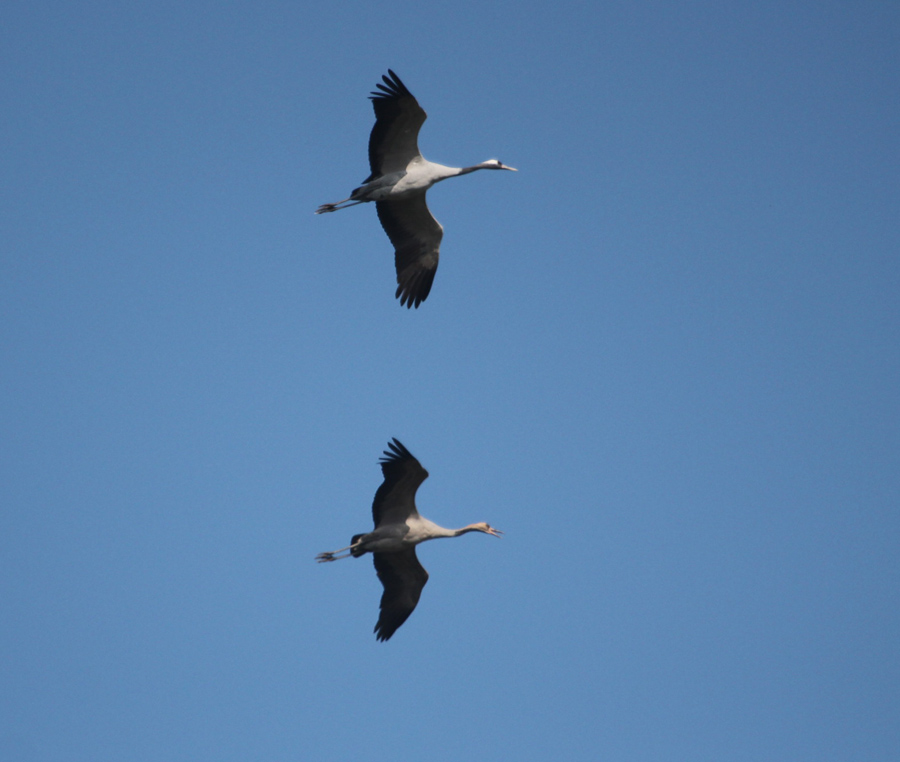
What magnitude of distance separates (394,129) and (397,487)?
578cm

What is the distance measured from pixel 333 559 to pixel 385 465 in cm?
207

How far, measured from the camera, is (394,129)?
20.4 m

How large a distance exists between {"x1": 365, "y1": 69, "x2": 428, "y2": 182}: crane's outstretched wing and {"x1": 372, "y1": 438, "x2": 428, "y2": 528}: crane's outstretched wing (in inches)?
187

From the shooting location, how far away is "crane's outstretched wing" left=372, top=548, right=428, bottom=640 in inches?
821

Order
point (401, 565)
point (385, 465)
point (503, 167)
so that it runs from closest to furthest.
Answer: point (385, 465), point (401, 565), point (503, 167)

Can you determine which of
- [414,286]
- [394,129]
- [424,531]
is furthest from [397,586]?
[394,129]

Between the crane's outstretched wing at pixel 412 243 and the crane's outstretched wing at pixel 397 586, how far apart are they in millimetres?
4328

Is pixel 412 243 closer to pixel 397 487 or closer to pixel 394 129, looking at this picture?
pixel 394 129

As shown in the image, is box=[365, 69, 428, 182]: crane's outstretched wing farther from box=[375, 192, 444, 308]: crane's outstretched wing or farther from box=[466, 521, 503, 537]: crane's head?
box=[466, 521, 503, 537]: crane's head

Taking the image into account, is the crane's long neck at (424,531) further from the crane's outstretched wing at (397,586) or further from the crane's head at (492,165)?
the crane's head at (492,165)

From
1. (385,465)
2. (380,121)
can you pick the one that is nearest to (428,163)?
(380,121)

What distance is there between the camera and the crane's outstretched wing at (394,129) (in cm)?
2003

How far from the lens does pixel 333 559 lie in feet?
67.7

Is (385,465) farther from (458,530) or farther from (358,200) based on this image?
(358,200)
